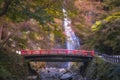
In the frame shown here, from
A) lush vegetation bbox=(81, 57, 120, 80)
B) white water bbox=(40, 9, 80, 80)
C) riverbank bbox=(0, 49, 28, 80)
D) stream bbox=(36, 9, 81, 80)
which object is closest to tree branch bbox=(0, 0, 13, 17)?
stream bbox=(36, 9, 81, 80)

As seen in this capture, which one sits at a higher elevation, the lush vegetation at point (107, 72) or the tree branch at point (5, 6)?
the tree branch at point (5, 6)

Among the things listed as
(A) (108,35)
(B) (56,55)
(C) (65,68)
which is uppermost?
(A) (108,35)

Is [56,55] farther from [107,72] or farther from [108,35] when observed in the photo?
[107,72]

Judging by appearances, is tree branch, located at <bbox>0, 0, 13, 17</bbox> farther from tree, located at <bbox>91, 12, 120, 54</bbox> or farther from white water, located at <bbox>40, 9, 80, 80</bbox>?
tree, located at <bbox>91, 12, 120, 54</bbox>

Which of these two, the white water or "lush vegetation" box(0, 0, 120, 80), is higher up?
"lush vegetation" box(0, 0, 120, 80)

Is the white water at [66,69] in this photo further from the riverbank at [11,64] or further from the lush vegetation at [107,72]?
the riverbank at [11,64]

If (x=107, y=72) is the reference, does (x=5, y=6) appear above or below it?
above

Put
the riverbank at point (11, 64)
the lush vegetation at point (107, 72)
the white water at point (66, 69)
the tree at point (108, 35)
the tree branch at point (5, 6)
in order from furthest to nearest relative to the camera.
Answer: the tree at point (108, 35)
the white water at point (66, 69)
the riverbank at point (11, 64)
the lush vegetation at point (107, 72)
the tree branch at point (5, 6)

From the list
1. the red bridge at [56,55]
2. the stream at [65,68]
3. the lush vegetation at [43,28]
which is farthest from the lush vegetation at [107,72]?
the red bridge at [56,55]

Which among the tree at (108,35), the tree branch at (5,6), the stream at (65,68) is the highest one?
the tree branch at (5,6)

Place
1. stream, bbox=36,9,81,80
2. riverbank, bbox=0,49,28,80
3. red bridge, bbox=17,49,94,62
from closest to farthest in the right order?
riverbank, bbox=0,49,28,80, stream, bbox=36,9,81,80, red bridge, bbox=17,49,94,62

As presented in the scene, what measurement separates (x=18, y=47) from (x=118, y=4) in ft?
52.9

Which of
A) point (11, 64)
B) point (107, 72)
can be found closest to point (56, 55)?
point (11, 64)

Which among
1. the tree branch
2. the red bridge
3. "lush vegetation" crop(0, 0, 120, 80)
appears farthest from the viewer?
the red bridge
